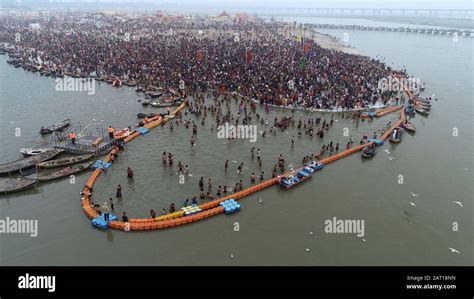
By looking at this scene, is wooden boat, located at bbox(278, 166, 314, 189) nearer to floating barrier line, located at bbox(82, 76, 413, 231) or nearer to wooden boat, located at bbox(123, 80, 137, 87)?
floating barrier line, located at bbox(82, 76, 413, 231)

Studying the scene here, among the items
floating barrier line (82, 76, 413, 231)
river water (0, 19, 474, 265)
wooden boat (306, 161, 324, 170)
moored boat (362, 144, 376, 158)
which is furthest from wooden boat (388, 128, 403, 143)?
floating barrier line (82, 76, 413, 231)

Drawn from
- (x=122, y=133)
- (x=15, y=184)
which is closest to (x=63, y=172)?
(x=15, y=184)

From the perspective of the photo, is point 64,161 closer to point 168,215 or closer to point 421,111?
point 168,215

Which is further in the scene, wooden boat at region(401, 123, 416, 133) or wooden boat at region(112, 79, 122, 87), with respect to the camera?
wooden boat at region(112, 79, 122, 87)

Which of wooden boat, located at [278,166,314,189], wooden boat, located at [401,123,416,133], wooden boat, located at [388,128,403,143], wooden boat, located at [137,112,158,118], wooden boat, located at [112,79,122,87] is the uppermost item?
wooden boat, located at [112,79,122,87]

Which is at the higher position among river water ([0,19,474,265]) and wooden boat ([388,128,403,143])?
wooden boat ([388,128,403,143])

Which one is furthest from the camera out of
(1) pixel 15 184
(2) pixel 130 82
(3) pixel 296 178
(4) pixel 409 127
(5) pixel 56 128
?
(2) pixel 130 82

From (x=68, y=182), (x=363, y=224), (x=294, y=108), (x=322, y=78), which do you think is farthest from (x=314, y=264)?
(x=322, y=78)
